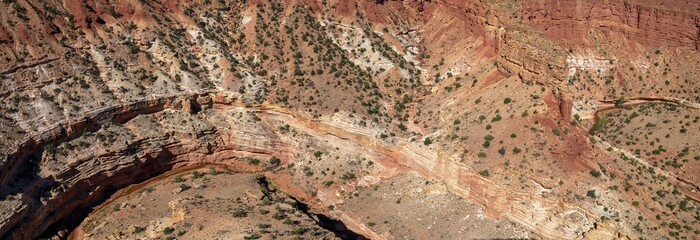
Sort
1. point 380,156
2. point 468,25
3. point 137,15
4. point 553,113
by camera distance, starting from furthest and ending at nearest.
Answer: point 468,25, point 137,15, point 380,156, point 553,113

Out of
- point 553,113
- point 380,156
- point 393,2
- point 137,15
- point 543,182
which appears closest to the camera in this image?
point 543,182

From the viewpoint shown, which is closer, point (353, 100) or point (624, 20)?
point (353, 100)

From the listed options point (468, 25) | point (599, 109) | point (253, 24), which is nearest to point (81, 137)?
point (253, 24)

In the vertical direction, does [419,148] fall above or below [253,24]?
below

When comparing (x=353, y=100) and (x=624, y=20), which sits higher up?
(x=624, y=20)

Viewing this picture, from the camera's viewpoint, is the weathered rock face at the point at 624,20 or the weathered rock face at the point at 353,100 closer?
the weathered rock face at the point at 353,100

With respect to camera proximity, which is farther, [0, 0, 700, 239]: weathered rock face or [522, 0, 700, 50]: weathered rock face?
[522, 0, 700, 50]: weathered rock face

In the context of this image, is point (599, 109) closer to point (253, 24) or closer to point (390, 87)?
point (390, 87)

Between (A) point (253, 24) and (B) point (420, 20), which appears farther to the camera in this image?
(B) point (420, 20)
